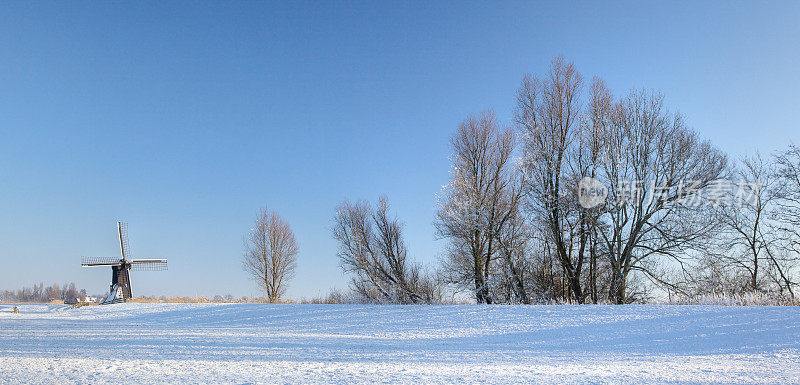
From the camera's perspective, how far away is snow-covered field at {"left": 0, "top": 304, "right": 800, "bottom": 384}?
461cm

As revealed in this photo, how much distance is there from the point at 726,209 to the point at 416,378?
16.3 metres

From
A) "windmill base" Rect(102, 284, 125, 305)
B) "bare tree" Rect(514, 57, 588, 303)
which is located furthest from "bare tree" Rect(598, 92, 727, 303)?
"windmill base" Rect(102, 284, 125, 305)

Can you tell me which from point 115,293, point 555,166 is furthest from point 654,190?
point 115,293

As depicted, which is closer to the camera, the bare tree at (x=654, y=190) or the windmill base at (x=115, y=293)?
the bare tree at (x=654, y=190)

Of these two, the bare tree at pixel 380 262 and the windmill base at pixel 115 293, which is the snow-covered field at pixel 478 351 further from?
the windmill base at pixel 115 293

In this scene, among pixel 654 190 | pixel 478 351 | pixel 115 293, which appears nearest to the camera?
pixel 478 351

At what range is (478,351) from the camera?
6703 millimetres

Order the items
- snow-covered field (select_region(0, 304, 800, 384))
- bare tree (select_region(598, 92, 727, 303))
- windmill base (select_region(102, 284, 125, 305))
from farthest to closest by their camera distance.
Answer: windmill base (select_region(102, 284, 125, 305))
bare tree (select_region(598, 92, 727, 303))
snow-covered field (select_region(0, 304, 800, 384))

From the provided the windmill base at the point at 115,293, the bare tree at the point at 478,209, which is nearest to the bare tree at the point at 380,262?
the bare tree at the point at 478,209

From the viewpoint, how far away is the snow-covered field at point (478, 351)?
15.1 ft

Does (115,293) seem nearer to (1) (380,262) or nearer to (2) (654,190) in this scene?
(1) (380,262)

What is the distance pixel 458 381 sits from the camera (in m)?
4.32

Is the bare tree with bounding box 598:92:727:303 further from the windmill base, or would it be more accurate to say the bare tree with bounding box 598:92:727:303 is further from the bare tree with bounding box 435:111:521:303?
the windmill base

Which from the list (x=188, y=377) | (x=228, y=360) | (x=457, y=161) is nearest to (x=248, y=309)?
(x=457, y=161)
